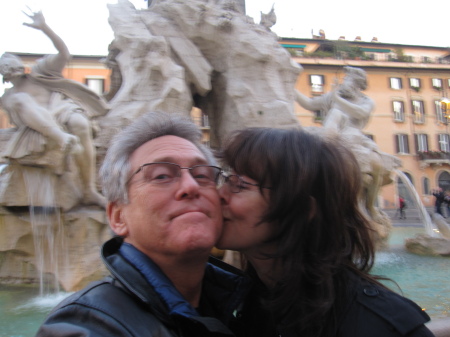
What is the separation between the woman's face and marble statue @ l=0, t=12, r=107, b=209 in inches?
135

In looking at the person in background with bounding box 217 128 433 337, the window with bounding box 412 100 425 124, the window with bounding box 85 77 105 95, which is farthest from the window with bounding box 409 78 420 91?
the person in background with bounding box 217 128 433 337

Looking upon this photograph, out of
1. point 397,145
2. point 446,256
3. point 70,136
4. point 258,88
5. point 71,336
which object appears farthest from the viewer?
point 397,145

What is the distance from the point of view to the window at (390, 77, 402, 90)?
27.9m

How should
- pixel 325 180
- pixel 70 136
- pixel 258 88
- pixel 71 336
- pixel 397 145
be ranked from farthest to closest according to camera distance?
pixel 397 145
pixel 258 88
pixel 70 136
pixel 325 180
pixel 71 336

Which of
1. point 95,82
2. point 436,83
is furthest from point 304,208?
point 436,83

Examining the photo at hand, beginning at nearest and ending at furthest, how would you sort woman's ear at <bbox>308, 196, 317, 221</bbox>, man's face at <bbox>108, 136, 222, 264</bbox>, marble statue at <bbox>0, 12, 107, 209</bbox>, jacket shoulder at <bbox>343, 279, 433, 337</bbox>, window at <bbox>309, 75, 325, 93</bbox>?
1. jacket shoulder at <bbox>343, 279, 433, 337</bbox>
2. man's face at <bbox>108, 136, 222, 264</bbox>
3. woman's ear at <bbox>308, 196, 317, 221</bbox>
4. marble statue at <bbox>0, 12, 107, 209</bbox>
5. window at <bbox>309, 75, 325, 93</bbox>

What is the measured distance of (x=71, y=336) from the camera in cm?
93

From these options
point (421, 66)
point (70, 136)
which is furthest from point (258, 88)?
point (421, 66)

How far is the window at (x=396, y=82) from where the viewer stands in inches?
1099

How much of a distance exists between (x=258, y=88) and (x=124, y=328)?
17.3ft

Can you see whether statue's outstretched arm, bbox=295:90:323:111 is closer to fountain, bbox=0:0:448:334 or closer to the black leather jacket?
fountain, bbox=0:0:448:334

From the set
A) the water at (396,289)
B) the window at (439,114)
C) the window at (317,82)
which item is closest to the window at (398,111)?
the window at (439,114)

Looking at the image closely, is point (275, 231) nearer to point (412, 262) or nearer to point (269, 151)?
point (269, 151)

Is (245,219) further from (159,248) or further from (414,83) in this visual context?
(414,83)
